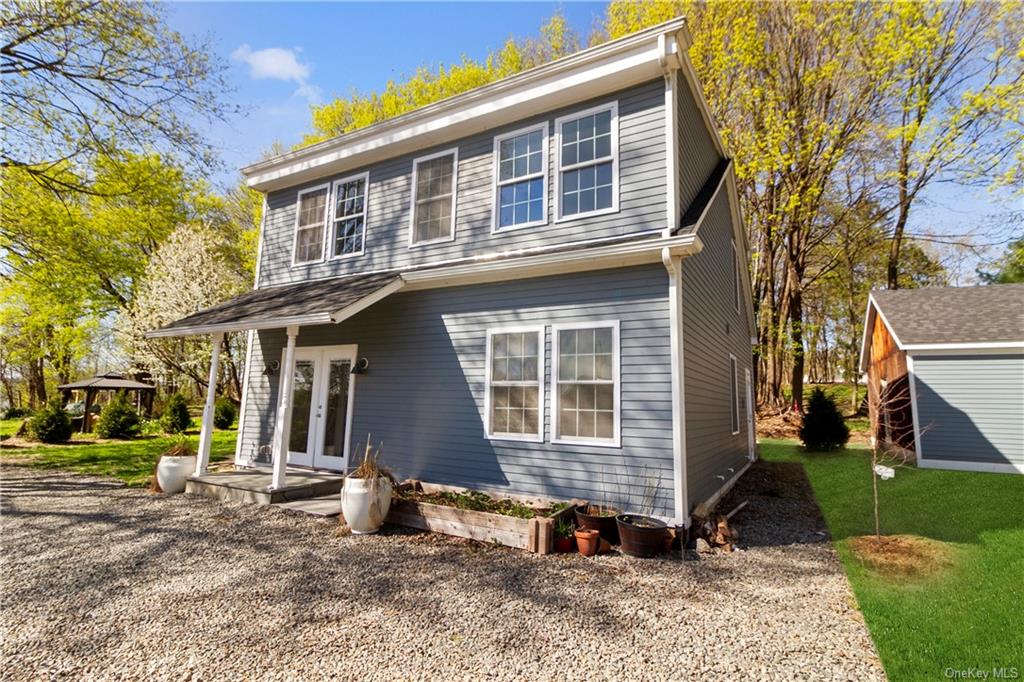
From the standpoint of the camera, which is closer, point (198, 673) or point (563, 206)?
point (198, 673)

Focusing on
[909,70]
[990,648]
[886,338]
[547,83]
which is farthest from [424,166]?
[909,70]

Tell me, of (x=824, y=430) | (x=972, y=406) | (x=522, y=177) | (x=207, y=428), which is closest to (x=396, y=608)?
(x=522, y=177)

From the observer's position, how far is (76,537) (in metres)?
5.70

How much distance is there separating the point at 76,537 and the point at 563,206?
7599mm

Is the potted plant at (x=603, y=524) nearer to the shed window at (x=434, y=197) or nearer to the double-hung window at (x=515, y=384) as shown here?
the double-hung window at (x=515, y=384)

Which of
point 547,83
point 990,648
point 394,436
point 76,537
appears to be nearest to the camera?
point 990,648

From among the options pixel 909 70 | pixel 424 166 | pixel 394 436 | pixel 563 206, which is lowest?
pixel 394 436

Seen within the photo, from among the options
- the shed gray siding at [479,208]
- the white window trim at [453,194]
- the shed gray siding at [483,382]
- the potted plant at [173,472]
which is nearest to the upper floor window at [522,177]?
the shed gray siding at [479,208]

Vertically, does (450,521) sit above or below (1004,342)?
below

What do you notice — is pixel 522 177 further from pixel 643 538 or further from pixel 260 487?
pixel 260 487

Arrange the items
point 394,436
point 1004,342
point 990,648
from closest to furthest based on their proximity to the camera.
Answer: point 990,648, point 394,436, point 1004,342

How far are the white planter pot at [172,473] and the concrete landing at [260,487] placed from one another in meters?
0.15

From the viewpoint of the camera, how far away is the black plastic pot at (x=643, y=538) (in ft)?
16.9

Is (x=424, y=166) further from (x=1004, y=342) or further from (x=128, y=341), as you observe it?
(x=128, y=341)
